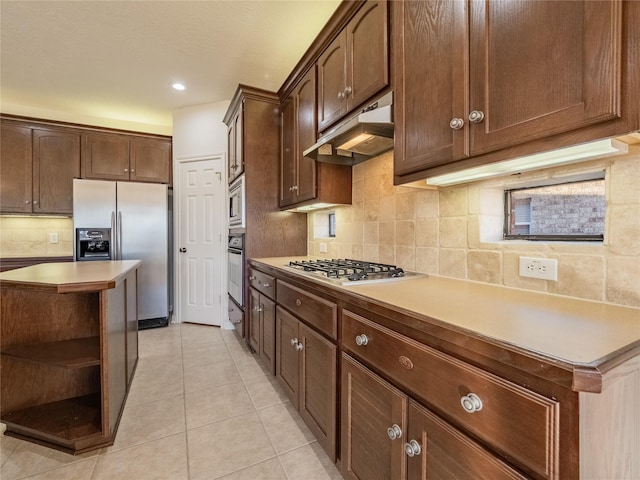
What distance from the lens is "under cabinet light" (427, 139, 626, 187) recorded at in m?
0.86

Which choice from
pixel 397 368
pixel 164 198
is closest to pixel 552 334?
pixel 397 368

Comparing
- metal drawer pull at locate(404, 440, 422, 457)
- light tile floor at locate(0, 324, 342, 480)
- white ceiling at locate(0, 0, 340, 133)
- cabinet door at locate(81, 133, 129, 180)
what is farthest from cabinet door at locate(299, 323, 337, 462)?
cabinet door at locate(81, 133, 129, 180)

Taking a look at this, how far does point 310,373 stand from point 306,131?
1673mm

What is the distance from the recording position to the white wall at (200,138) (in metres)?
3.60

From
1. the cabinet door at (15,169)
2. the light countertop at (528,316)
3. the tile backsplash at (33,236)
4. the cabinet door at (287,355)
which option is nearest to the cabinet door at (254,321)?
the cabinet door at (287,355)

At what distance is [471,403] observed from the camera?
0.67 meters

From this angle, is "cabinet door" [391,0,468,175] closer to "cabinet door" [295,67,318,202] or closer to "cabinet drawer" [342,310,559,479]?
"cabinet drawer" [342,310,559,479]

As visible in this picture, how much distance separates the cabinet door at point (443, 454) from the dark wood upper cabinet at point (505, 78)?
790 millimetres

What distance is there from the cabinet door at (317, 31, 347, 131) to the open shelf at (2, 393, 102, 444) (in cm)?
221

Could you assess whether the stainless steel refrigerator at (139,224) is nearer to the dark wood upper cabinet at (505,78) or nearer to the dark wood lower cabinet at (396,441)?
the dark wood lower cabinet at (396,441)

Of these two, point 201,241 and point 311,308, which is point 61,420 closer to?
point 311,308

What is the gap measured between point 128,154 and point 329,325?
12.6ft

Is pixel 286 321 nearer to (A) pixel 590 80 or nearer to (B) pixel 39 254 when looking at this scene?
(A) pixel 590 80

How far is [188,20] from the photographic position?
7.29 feet
